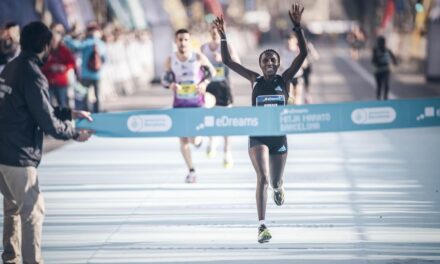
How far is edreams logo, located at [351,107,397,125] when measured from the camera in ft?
34.0

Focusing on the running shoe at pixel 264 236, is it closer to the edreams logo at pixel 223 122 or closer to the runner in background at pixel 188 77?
the edreams logo at pixel 223 122

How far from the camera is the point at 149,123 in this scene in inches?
391

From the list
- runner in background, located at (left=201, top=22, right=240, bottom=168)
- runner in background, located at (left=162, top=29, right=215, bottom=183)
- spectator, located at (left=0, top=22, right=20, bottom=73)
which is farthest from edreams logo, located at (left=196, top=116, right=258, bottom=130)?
spectator, located at (left=0, top=22, right=20, bottom=73)

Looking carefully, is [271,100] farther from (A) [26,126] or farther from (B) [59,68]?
(B) [59,68]

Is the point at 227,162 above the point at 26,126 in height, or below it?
below

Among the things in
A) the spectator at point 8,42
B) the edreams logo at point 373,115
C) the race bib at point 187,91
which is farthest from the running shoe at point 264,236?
the spectator at point 8,42

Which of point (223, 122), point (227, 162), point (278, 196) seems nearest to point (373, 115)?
point (278, 196)

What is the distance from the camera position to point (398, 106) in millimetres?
10508

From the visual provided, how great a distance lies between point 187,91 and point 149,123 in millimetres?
3258

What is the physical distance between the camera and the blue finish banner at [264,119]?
9.70 meters

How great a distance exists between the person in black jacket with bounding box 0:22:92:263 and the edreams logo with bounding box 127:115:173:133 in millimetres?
2336

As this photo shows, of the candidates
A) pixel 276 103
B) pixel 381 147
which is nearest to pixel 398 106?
pixel 276 103

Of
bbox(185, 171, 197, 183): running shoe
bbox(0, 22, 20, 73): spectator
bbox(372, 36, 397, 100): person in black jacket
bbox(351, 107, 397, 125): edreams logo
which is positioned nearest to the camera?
bbox(351, 107, 397, 125): edreams logo

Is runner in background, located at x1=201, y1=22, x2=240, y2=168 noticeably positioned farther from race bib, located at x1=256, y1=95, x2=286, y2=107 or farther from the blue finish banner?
race bib, located at x1=256, y1=95, x2=286, y2=107
